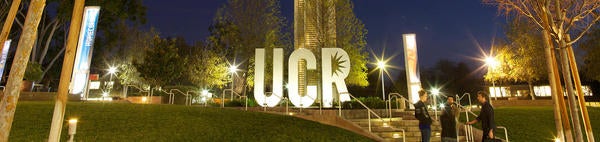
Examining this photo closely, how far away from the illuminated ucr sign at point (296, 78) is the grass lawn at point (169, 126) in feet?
12.0

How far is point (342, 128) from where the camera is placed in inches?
400

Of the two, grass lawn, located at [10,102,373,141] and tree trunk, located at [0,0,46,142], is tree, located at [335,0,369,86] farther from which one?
tree trunk, located at [0,0,46,142]

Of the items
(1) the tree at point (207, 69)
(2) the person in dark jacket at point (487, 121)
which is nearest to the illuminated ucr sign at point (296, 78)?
(2) the person in dark jacket at point (487, 121)

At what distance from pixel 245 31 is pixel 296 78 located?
13.2 m

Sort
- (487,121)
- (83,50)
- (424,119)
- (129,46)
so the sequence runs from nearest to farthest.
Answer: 1. (487,121)
2. (424,119)
3. (83,50)
4. (129,46)

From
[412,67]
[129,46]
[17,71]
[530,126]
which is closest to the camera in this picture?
[17,71]

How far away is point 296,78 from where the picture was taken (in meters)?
15.0

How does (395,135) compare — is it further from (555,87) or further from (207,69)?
(207,69)

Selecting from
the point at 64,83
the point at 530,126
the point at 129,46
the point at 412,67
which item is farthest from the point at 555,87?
the point at 129,46

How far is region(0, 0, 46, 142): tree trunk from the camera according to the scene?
4.41 m

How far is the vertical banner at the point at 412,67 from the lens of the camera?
14.7 meters

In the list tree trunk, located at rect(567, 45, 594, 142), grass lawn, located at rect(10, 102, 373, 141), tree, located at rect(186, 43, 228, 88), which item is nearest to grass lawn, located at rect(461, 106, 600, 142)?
tree trunk, located at rect(567, 45, 594, 142)

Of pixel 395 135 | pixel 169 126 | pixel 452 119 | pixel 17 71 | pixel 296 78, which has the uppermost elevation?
pixel 296 78

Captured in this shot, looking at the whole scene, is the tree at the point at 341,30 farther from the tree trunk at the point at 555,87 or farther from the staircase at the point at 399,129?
the tree trunk at the point at 555,87
